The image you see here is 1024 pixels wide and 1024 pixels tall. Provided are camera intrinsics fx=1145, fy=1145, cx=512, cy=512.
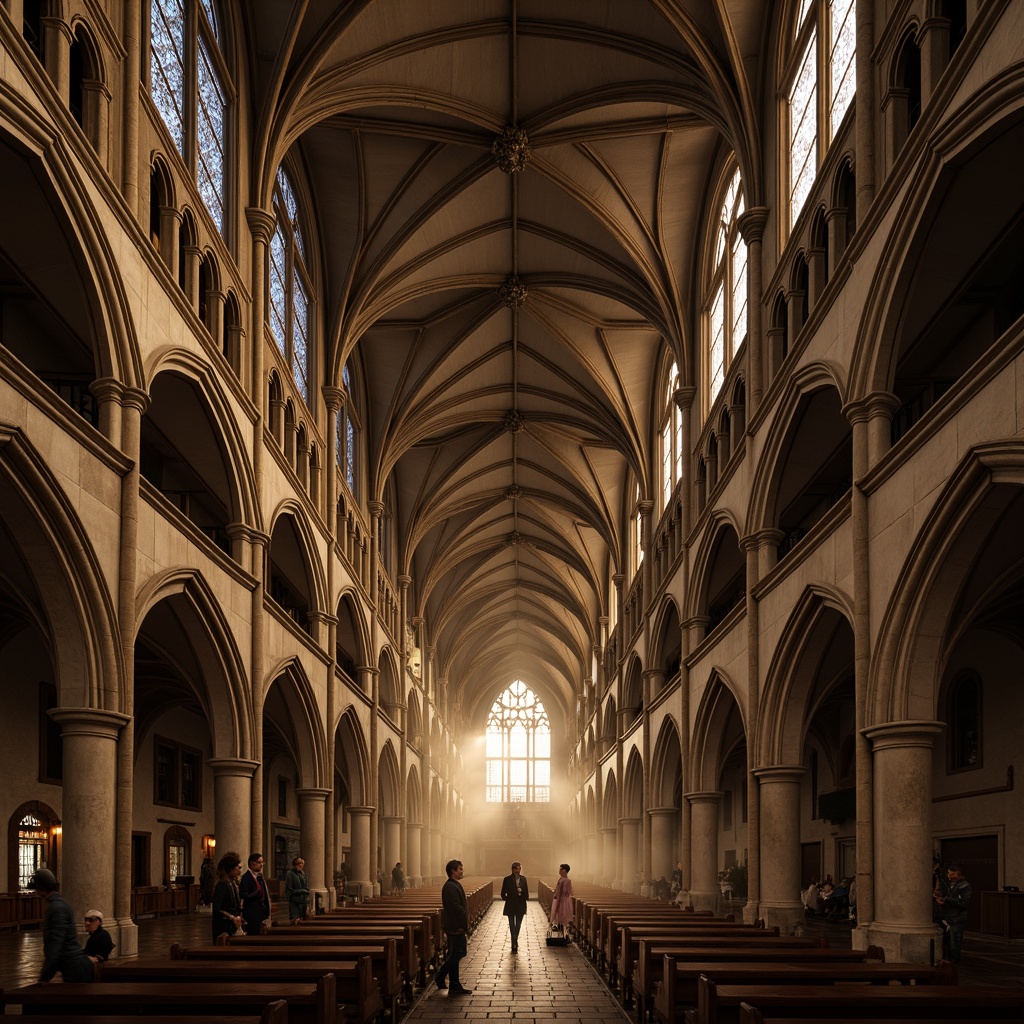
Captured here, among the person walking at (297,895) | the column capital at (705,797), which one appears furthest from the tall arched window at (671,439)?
the person walking at (297,895)

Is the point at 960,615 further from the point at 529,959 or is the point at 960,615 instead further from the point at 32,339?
the point at 32,339

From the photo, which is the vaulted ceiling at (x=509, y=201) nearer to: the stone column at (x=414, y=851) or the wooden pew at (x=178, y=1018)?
the stone column at (x=414, y=851)

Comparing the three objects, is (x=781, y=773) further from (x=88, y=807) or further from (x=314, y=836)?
(x=88, y=807)

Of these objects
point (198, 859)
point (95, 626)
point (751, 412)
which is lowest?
point (198, 859)

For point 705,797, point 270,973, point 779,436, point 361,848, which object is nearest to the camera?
point 270,973

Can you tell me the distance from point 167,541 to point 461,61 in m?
12.5

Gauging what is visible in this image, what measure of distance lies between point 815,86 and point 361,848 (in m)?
23.0

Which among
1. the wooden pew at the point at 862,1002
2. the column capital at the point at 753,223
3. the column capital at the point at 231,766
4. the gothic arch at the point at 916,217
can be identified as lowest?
the wooden pew at the point at 862,1002

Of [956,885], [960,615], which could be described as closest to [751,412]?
[960,615]

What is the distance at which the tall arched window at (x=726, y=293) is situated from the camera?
23906 mm

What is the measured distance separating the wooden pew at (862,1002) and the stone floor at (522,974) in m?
4.17

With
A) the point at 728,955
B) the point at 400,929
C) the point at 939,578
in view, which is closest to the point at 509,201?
the point at 939,578

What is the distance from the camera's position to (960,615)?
47.9 ft

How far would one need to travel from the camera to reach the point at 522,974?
54.2ft
